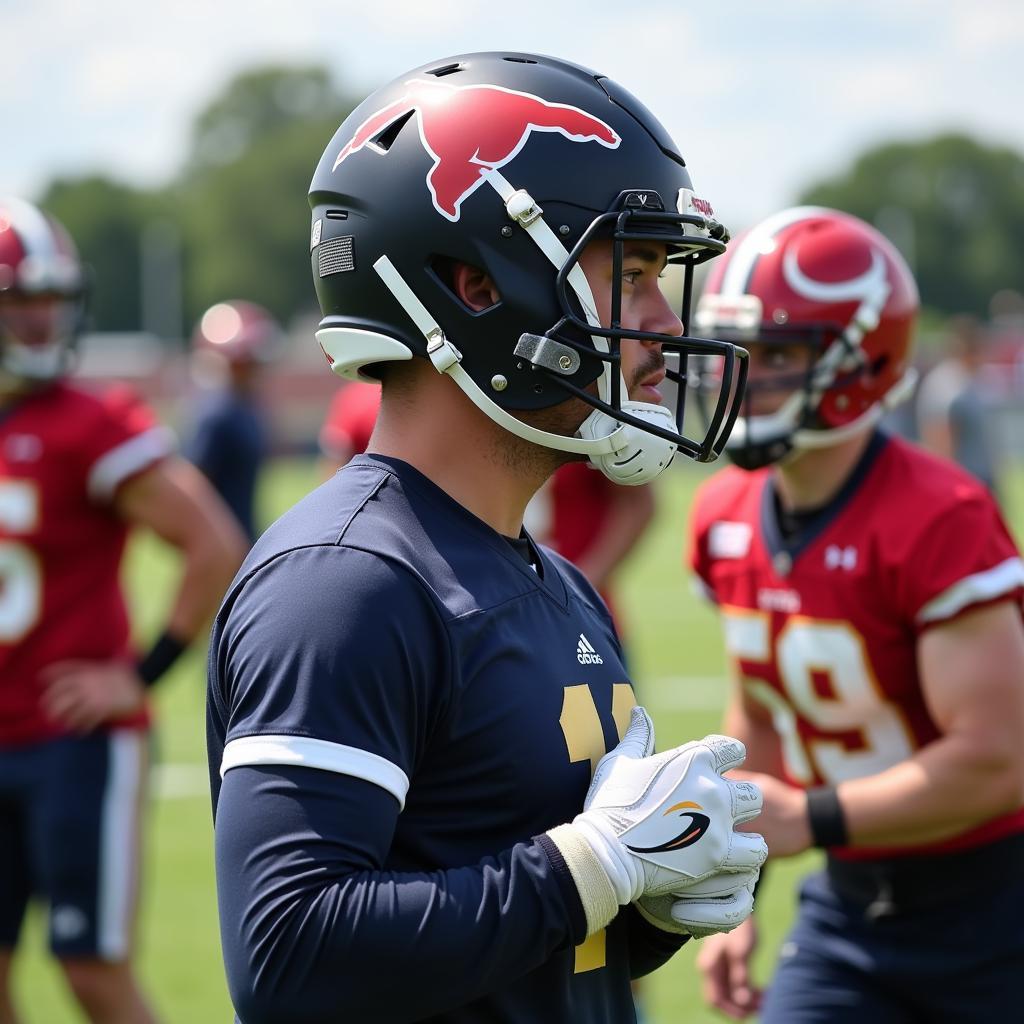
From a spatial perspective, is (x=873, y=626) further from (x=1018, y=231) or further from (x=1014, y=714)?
(x=1018, y=231)

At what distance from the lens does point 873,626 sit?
329 centimetres

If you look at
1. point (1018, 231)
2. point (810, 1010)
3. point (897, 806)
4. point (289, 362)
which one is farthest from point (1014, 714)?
point (1018, 231)

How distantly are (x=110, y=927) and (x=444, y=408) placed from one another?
7.68ft

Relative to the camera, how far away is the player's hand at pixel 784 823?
3.08 metres

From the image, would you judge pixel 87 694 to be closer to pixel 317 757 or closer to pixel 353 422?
pixel 353 422

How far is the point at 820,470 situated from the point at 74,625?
2106 mm

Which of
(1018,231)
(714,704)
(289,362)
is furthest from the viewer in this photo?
(1018,231)

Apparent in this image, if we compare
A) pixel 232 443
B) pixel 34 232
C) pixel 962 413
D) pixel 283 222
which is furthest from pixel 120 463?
pixel 283 222

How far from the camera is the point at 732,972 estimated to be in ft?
11.3

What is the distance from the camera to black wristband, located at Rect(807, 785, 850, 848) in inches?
123

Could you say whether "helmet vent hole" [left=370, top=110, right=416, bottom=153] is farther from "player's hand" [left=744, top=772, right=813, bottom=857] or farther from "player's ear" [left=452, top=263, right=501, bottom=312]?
"player's hand" [left=744, top=772, right=813, bottom=857]

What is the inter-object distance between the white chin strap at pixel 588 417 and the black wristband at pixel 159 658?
93.8 inches

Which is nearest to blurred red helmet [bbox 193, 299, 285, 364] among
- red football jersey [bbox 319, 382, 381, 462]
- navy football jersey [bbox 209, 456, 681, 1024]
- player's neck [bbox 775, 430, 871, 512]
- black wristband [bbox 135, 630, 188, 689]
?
red football jersey [bbox 319, 382, 381, 462]

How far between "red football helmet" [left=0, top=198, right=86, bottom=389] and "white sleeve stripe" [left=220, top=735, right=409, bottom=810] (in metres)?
2.85
